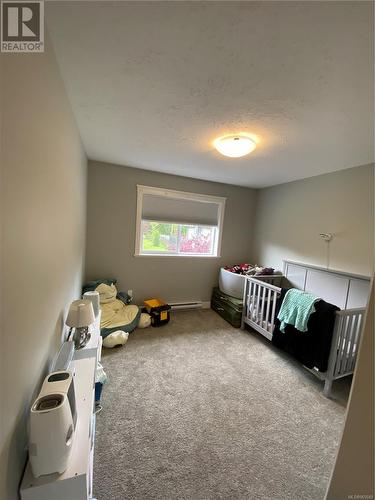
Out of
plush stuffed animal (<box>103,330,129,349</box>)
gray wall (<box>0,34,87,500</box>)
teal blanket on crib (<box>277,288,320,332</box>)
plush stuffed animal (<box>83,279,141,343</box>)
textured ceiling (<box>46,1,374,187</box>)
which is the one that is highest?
textured ceiling (<box>46,1,374,187</box>)

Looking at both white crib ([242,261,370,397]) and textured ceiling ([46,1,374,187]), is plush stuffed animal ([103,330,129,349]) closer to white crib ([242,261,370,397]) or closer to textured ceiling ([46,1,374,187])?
white crib ([242,261,370,397])

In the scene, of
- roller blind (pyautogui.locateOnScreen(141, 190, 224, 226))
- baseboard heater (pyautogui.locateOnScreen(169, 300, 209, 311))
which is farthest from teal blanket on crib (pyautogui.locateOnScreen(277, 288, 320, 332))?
roller blind (pyautogui.locateOnScreen(141, 190, 224, 226))

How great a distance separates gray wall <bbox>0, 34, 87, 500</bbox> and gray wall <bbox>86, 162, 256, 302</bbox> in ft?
6.14

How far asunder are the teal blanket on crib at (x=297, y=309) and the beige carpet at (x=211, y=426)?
0.55m

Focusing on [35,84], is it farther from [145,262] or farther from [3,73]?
[145,262]

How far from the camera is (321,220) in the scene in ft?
9.44

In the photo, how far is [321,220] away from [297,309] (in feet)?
4.62

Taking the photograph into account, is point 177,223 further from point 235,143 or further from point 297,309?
point 297,309

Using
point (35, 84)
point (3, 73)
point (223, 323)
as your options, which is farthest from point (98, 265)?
point (3, 73)

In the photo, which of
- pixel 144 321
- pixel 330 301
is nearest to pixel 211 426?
pixel 144 321

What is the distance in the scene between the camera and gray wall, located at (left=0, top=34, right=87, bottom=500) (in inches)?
27.3

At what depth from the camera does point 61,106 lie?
1.34 m

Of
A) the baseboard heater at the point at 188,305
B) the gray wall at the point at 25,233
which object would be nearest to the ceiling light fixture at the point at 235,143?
the gray wall at the point at 25,233

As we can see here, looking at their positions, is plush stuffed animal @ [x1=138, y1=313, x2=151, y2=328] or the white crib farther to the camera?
plush stuffed animal @ [x1=138, y1=313, x2=151, y2=328]
